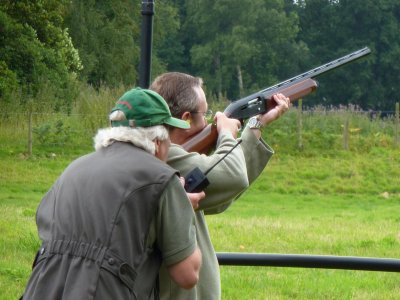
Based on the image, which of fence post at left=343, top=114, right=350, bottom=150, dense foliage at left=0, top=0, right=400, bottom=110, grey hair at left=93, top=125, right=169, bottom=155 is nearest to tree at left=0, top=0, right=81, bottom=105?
fence post at left=343, top=114, right=350, bottom=150

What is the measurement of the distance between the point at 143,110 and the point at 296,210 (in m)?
16.8

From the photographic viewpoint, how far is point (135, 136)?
A: 3248mm

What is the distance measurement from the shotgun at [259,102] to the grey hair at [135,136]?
1.94 feet

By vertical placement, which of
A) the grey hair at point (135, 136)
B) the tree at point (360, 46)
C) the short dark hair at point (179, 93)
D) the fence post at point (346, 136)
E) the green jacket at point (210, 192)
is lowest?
the tree at point (360, 46)

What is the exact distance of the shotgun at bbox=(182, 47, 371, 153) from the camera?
3.92 m

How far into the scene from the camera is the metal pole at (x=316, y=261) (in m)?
4.45

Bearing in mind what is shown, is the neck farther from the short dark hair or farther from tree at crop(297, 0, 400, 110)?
tree at crop(297, 0, 400, 110)

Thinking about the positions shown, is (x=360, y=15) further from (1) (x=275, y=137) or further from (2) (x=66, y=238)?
(2) (x=66, y=238)

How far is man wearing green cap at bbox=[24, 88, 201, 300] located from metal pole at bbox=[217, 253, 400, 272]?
133 centimetres

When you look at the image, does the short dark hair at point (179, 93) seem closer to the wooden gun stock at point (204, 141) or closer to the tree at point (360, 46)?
the wooden gun stock at point (204, 141)

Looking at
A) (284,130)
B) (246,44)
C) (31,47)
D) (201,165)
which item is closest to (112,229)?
(201,165)

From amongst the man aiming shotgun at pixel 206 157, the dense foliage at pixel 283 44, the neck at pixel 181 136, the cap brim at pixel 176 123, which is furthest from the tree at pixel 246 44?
the cap brim at pixel 176 123

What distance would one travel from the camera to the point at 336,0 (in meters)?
68.4

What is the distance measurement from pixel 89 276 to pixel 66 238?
0.49ft
